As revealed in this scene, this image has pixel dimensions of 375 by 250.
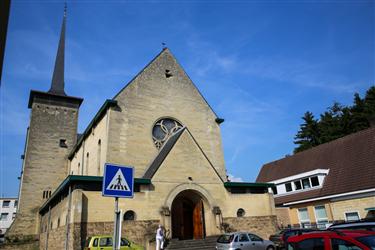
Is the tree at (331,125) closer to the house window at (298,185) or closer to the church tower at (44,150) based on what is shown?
the house window at (298,185)

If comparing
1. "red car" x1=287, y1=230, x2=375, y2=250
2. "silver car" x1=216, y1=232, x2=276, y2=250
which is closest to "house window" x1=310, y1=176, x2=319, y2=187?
"silver car" x1=216, y1=232, x2=276, y2=250

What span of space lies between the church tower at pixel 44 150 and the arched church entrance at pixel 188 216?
17916mm

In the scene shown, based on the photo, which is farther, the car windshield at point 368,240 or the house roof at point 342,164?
the house roof at point 342,164

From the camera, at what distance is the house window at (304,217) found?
24.3 m

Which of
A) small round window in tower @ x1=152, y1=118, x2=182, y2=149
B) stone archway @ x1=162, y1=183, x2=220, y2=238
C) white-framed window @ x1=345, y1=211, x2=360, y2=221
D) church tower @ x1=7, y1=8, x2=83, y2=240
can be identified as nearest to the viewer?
stone archway @ x1=162, y1=183, x2=220, y2=238

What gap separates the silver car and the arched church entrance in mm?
4018

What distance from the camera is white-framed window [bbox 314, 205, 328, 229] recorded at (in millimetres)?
22731

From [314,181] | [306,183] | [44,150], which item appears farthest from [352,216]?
[44,150]

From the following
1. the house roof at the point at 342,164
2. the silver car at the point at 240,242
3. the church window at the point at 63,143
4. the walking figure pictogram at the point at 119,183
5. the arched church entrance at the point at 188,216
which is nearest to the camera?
the walking figure pictogram at the point at 119,183

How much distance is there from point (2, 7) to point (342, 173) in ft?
82.7

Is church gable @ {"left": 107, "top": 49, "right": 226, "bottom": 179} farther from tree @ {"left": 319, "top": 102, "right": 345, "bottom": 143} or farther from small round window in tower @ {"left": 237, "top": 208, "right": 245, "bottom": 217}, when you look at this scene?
tree @ {"left": 319, "top": 102, "right": 345, "bottom": 143}

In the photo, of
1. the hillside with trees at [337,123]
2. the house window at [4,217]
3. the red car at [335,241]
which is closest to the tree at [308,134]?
the hillside with trees at [337,123]

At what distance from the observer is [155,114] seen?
21.9 meters

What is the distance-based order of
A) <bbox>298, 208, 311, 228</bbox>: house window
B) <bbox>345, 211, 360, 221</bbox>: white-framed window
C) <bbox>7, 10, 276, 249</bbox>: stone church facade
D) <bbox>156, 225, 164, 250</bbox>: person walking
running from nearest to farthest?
<bbox>156, 225, 164, 250</bbox>: person walking
<bbox>7, 10, 276, 249</bbox>: stone church facade
<bbox>345, 211, 360, 221</bbox>: white-framed window
<bbox>298, 208, 311, 228</bbox>: house window
